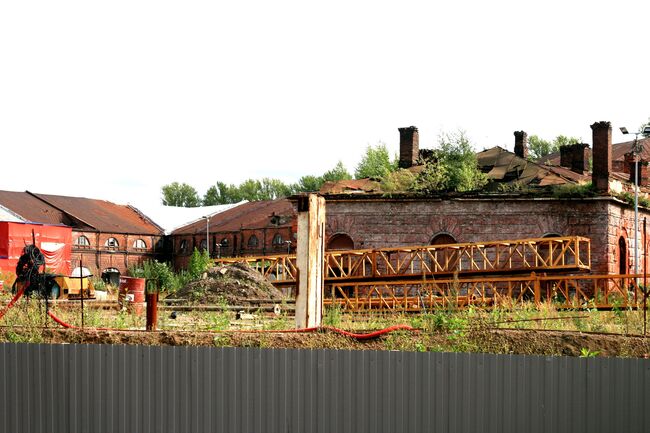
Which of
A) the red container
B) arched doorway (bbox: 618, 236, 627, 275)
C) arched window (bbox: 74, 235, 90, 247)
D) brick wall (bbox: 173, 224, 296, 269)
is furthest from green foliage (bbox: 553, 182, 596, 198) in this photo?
arched window (bbox: 74, 235, 90, 247)

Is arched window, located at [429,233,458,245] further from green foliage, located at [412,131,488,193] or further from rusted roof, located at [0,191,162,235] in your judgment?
rusted roof, located at [0,191,162,235]

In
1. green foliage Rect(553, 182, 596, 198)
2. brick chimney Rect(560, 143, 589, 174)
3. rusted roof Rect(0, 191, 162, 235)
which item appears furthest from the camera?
rusted roof Rect(0, 191, 162, 235)

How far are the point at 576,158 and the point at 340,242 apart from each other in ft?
49.6

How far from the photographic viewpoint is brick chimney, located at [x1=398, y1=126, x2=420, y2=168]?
136ft

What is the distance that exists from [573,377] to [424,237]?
24249 millimetres

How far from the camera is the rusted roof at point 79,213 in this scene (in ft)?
236

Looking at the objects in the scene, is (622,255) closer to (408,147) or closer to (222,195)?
(408,147)

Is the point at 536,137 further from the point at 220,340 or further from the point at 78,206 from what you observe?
the point at 220,340

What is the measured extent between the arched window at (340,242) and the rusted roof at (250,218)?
32835mm

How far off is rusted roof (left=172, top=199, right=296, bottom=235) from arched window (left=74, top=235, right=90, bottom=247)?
364 inches

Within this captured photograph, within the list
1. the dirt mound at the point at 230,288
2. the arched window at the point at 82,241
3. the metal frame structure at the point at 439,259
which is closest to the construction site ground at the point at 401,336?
the dirt mound at the point at 230,288

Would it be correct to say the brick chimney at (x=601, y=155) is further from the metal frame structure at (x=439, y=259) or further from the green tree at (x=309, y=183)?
the green tree at (x=309, y=183)

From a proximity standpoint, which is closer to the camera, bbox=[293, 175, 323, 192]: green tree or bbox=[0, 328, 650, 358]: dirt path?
bbox=[0, 328, 650, 358]: dirt path

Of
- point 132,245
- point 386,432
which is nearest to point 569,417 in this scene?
point 386,432
